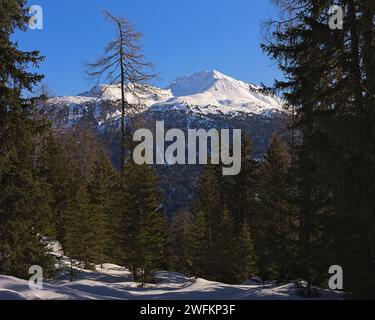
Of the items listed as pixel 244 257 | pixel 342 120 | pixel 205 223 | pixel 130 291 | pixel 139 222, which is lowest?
pixel 244 257

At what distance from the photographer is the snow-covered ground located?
10.1 meters

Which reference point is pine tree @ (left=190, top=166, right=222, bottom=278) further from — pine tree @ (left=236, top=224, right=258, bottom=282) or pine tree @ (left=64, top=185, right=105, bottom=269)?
pine tree @ (left=64, top=185, right=105, bottom=269)

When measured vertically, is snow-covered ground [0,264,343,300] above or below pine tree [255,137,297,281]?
below

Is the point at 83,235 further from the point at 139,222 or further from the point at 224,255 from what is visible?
the point at 224,255

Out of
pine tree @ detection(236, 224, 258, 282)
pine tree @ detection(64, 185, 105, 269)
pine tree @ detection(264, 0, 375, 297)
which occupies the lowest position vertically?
pine tree @ detection(236, 224, 258, 282)

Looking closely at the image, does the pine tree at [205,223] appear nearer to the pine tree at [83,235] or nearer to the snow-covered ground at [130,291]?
the snow-covered ground at [130,291]

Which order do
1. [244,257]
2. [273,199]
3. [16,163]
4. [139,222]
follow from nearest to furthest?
[16,163] → [139,222] → [273,199] → [244,257]

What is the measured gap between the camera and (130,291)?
52.1ft

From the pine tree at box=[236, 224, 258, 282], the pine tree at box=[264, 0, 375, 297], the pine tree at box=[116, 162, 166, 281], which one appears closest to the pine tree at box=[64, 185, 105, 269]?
the pine tree at box=[116, 162, 166, 281]

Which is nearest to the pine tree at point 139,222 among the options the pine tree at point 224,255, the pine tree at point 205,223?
the pine tree at point 205,223

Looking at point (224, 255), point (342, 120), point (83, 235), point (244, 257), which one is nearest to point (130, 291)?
point (83, 235)

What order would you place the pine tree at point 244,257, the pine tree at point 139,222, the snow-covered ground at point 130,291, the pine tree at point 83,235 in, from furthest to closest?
the pine tree at point 244,257 → the pine tree at point 83,235 → the pine tree at point 139,222 → the snow-covered ground at point 130,291

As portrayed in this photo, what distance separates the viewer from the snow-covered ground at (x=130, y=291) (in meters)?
10.1
